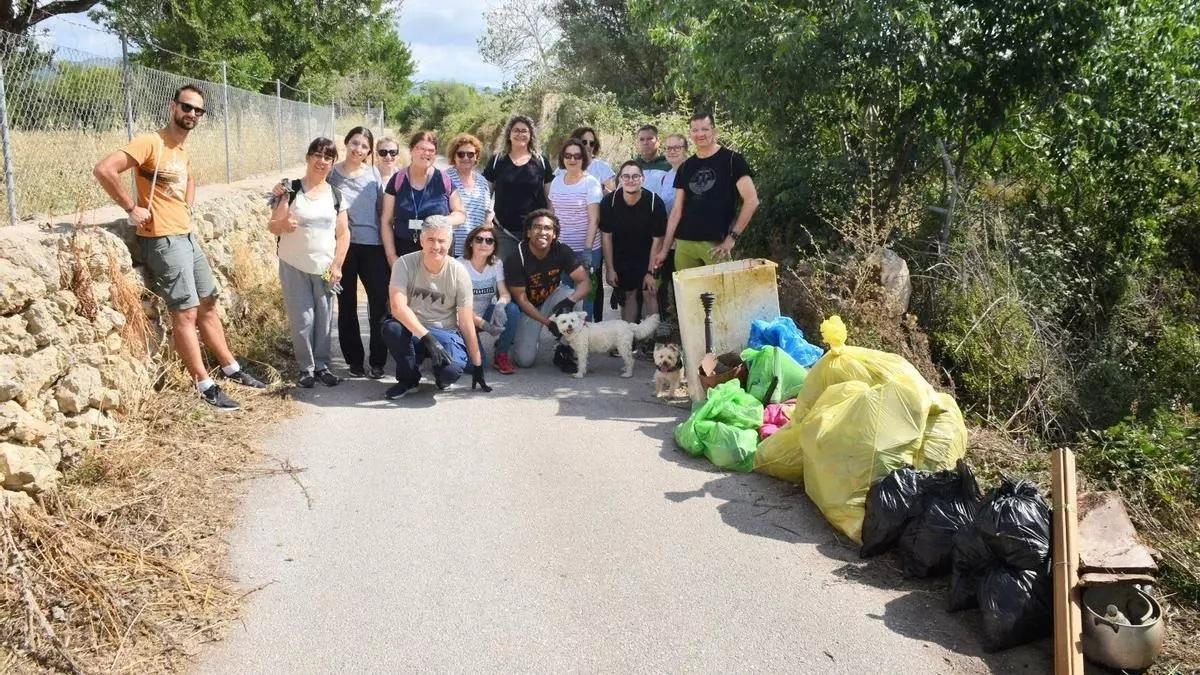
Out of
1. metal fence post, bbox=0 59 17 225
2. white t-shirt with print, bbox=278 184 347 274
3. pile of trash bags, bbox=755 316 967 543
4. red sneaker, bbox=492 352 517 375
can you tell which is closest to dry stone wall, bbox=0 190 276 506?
metal fence post, bbox=0 59 17 225

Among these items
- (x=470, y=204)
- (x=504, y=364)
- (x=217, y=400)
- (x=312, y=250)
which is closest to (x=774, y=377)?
(x=504, y=364)

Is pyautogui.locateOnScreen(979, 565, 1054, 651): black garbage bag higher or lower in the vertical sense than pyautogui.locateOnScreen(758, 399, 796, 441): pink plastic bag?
lower

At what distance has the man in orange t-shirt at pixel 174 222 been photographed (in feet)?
17.5

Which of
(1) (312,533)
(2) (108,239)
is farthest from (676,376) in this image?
(2) (108,239)

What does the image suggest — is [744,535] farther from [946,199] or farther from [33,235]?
[946,199]

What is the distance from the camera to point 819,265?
7.23 meters

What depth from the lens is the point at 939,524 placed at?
152 inches

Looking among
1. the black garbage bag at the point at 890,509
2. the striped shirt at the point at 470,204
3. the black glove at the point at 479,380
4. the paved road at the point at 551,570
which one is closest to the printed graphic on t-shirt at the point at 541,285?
the striped shirt at the point at 470,204

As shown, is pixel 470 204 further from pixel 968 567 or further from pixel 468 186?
pixel 968 567

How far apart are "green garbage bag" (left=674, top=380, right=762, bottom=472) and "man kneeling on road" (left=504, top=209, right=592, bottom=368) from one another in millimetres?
1957

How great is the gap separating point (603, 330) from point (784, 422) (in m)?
2.03

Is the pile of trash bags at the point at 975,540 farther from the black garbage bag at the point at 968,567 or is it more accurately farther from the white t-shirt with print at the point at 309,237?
the white t-shirt with print at the point at 309,237

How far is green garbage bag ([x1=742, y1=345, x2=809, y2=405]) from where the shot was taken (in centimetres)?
568

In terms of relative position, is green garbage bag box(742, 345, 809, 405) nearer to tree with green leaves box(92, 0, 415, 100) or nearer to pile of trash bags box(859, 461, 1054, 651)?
pile of trash bags box(859, 461, 1054, 651)
